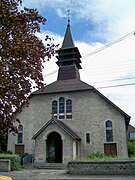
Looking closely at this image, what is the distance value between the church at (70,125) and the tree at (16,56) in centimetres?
1712

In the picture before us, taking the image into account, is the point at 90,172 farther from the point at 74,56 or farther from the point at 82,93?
the point at 74,56

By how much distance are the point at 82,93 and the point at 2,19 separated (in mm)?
21564

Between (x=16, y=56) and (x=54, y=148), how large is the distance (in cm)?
2079

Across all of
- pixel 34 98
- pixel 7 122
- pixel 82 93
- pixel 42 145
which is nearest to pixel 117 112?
pixel 82 93

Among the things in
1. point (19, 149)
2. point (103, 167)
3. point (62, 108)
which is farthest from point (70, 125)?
point (103, 167)

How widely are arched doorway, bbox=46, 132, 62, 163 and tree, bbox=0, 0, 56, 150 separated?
1904 centimetres

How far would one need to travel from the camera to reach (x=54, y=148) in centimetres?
2523

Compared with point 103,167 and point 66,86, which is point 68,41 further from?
point 103,167

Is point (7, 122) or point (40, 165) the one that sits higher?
point (7, 122)

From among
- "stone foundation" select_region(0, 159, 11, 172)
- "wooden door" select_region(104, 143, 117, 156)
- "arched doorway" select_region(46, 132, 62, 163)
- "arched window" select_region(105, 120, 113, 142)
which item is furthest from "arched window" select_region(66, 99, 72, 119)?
"stone foundation" select_region(0, 159, 11, 172)

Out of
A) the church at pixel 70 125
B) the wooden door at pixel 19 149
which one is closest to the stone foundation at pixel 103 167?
the church at pixel 70 125

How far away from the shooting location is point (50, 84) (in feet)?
98.0

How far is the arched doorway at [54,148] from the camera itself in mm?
24922

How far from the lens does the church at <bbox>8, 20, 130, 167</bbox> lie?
23.7 metres
